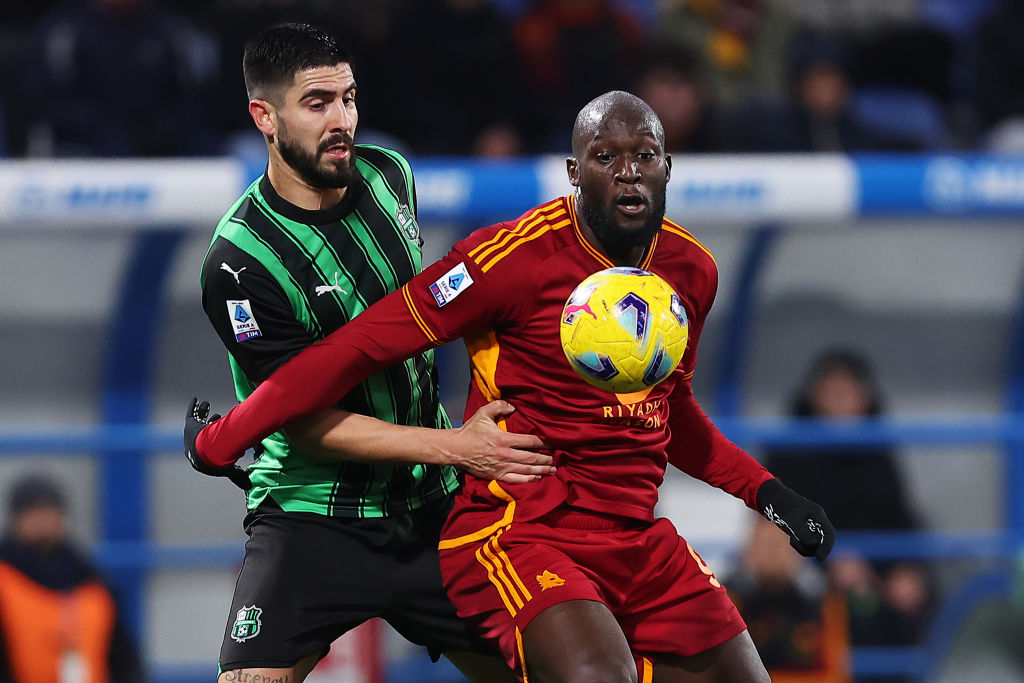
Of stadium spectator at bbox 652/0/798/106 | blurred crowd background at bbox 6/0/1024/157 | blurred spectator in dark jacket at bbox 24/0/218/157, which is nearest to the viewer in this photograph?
blurred spectator in dark jacket at bbox 24/0/218/157

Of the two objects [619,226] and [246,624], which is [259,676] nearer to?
[246,624]

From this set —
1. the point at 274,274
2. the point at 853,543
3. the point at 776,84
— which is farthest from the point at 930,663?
the point at 274,274

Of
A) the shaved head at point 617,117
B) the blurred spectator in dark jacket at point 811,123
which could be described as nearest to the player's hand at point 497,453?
the shaved head at point 617,117

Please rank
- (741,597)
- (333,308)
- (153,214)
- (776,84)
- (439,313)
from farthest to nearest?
(776,84) → (741,597) → (153,214) → (333,308) → (439,313)

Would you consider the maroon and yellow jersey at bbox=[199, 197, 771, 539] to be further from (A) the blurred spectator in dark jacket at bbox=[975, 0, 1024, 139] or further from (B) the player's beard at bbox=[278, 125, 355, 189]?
(A) the blurred spectator in dark jacket at bbox=[975, 0, 1024, 139]

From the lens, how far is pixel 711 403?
6.44 metres

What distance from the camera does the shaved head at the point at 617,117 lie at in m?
3.33

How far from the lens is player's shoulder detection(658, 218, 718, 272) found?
11.7ft

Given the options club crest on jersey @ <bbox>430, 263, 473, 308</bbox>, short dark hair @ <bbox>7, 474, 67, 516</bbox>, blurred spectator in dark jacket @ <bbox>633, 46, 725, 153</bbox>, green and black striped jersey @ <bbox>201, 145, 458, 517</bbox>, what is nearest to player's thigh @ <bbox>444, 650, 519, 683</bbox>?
green and black striped jersey @ <bbox>201, 145, 458, 517</bbox>

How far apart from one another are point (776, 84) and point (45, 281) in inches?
148

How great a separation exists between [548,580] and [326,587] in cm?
60

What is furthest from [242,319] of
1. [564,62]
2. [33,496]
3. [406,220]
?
[564,62]

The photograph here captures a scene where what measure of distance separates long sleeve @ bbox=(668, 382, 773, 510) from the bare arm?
0.48 meters

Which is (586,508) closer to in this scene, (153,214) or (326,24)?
(153,214)
